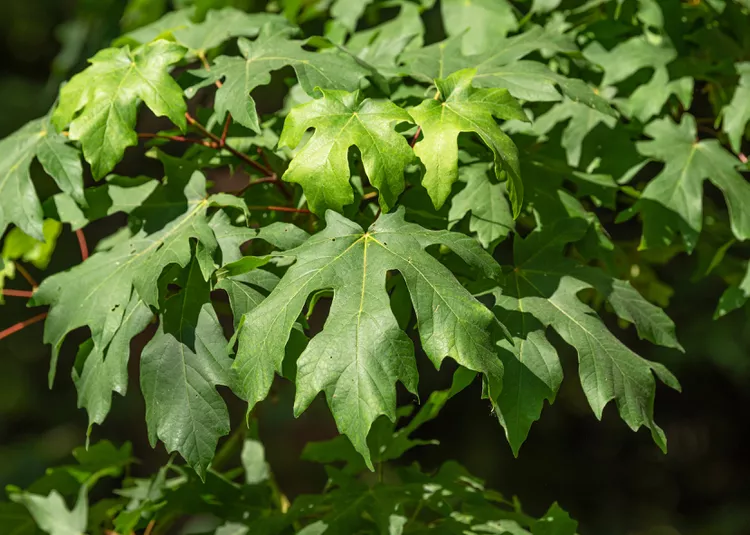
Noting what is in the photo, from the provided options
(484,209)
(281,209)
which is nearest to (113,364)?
(281,209)

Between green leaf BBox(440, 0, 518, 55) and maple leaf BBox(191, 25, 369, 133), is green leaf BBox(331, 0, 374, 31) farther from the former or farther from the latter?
maple leaf BBox(191, 25, 369, 133)

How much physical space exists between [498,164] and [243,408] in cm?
440

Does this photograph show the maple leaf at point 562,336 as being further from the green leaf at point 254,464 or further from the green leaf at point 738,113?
the green leaf at point 254,464

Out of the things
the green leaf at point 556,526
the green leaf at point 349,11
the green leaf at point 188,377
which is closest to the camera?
the green leaf at point 188,377

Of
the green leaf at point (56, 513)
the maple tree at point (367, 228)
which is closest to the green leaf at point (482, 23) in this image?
the maple tree at point (367, 228)

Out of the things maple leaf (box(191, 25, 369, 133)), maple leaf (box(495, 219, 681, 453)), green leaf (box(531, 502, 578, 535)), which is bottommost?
green leaf (box(531, 502, 578, 535))

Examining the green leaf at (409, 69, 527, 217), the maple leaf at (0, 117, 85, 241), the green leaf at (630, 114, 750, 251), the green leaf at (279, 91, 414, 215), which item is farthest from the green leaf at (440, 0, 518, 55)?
the maple leaf at (0, 117, 85, 241)

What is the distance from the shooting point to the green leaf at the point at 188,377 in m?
1.17

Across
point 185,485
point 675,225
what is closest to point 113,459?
point 185,485

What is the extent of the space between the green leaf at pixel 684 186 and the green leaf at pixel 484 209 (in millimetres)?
318

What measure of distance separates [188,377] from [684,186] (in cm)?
98

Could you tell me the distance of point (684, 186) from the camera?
1.59 metres

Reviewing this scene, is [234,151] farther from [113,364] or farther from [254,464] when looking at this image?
[254,464]

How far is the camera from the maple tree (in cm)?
Result: 116
